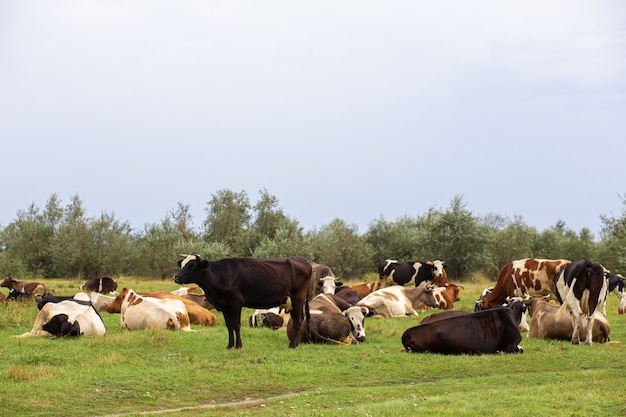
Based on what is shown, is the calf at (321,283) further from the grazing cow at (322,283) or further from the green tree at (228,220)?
the green tree at (228,220)

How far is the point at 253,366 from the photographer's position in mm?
13070

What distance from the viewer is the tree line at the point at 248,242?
51.1m

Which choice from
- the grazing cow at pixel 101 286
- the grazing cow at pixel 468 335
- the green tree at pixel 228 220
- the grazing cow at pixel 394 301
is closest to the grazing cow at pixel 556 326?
the grazing cow at pixel 468 335

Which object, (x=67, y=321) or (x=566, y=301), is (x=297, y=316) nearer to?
(x=67, y=321)

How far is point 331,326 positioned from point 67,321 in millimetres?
5648

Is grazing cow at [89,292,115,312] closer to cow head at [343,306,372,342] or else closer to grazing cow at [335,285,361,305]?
grazing cow at [335,285,361,305]

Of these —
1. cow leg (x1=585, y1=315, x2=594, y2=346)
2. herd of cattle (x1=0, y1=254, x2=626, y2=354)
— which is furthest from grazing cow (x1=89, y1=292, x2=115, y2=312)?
cow leg (x1=585, y1=315, x2=594, y2=346)

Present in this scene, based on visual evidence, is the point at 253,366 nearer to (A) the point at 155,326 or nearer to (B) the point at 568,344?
(A) the point at 155,326

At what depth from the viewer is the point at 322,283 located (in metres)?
26.8

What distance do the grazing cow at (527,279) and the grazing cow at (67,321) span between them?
14.0m

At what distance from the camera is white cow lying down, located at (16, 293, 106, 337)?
16047 mm

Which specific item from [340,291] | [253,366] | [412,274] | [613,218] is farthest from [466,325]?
[613,218]

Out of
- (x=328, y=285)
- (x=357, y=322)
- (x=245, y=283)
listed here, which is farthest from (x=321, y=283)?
(x=245, y=283)

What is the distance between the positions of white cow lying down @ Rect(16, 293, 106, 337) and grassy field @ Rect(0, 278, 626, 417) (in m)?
0.33
